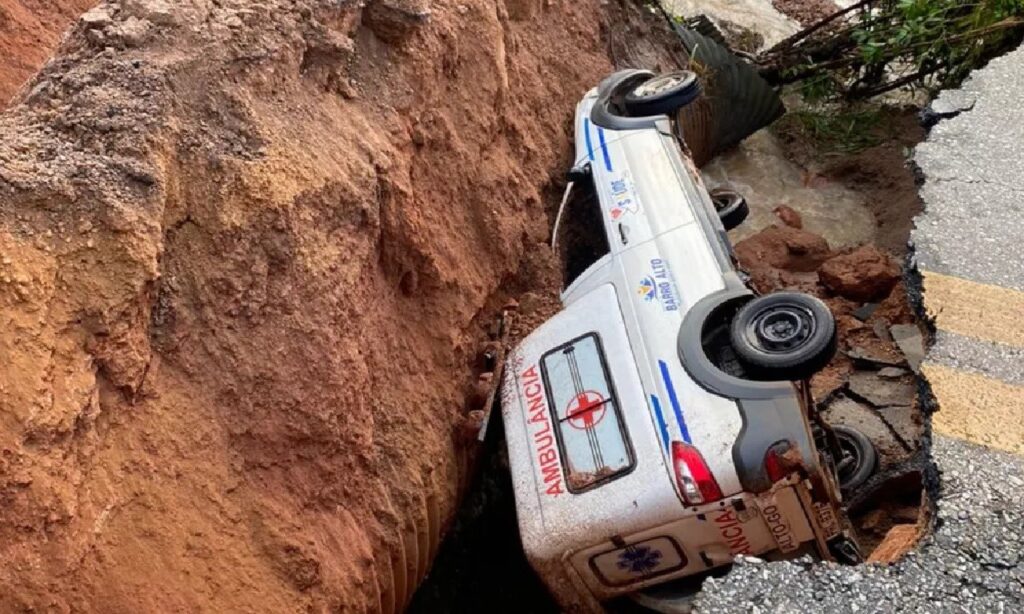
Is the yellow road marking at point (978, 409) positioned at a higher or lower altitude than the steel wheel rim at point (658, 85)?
lower

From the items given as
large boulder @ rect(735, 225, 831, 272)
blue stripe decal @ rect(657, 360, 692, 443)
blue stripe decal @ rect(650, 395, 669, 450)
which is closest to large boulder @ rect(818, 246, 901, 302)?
large boulder @ rect(735, 225, 831, 272)

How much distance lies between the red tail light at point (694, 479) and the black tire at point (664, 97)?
2464 mm

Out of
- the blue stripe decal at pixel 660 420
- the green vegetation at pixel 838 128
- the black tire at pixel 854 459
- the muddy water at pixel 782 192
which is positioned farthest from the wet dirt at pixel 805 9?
the blue stripe decal at pixel 660 420

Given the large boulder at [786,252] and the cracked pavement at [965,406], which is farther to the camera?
the large boulder at [786,252]

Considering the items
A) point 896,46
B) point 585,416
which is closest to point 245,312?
point 585,416

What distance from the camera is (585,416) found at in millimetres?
4211

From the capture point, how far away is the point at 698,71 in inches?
287

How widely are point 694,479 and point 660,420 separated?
299 mm

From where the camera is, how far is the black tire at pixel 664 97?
5.66 metres

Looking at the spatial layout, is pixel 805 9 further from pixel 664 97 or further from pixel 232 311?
pixel 232 311

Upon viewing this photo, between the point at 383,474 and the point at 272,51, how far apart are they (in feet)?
5.76

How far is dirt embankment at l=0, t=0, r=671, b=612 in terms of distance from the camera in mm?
3195

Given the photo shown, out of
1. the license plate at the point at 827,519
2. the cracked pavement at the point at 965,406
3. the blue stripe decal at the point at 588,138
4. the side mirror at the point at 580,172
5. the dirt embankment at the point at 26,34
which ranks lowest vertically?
the license plate at the point at 827,519

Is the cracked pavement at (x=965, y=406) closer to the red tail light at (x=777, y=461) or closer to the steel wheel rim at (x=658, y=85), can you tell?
the red tail light at (x=777, y=461)
